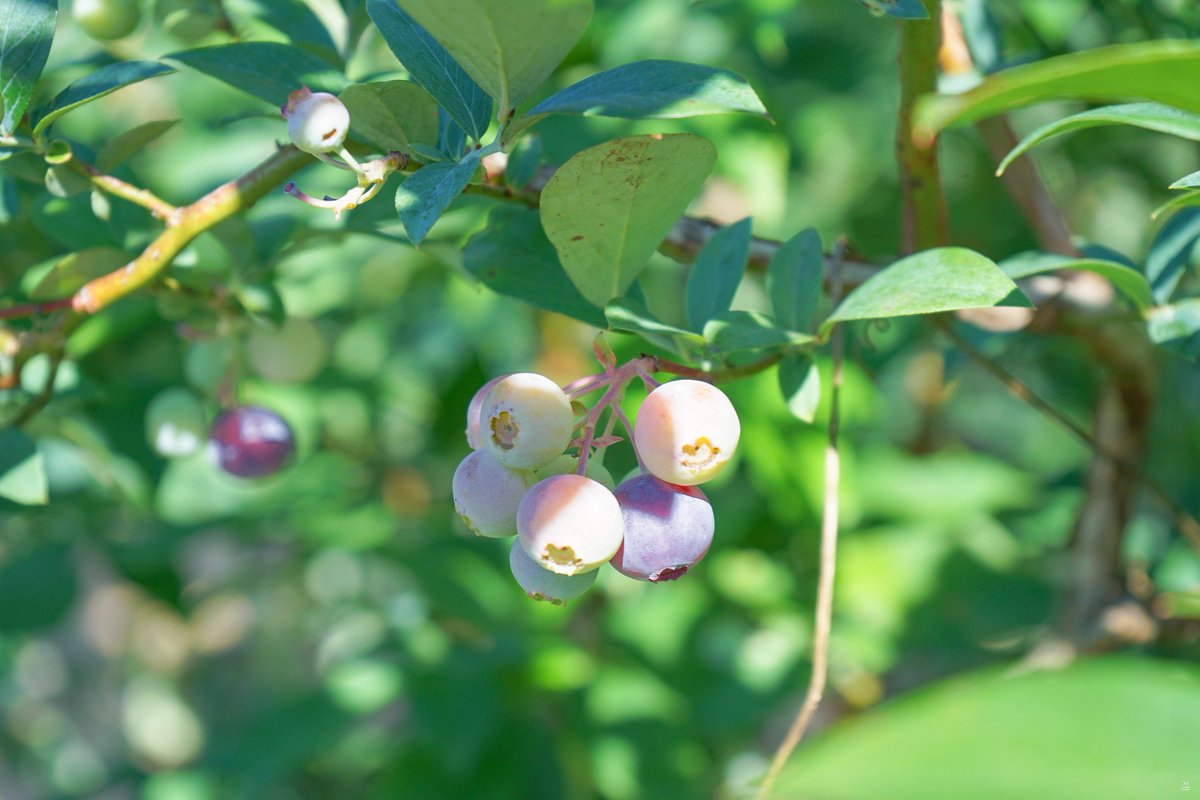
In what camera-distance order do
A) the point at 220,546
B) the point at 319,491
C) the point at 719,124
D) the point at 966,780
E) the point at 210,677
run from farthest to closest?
the point at 210,677, the point at 220,546, the point at 319,491, the point at 719,124, the point at 966,780

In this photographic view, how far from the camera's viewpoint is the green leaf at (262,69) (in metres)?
0.58

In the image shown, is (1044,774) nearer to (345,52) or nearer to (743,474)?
(345,52)

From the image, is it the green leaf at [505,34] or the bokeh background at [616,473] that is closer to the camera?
the green leaf at [505,34]

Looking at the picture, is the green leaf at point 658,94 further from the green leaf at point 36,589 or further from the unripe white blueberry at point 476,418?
the green leaf at point 36,589

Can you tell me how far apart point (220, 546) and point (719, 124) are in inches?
57.3

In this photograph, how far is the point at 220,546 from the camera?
2.18 metres

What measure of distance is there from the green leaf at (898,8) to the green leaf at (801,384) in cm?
18

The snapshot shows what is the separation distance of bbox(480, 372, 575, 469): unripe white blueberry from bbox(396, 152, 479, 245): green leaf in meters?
0.08

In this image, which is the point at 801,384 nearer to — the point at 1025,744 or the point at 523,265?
the point at 523,265

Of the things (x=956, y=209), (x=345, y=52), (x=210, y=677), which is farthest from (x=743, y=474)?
(x=210, y=677)

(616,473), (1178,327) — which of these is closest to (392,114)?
(1178,327)

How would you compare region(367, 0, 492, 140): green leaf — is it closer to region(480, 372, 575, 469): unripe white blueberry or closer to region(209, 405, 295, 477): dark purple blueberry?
region(480, 372, 575, 469): unripe white blueberry

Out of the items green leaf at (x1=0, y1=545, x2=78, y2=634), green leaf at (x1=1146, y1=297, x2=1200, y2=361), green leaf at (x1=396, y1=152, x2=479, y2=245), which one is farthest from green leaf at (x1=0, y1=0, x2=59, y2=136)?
green leaf at (x1=0, y1=545, x2=78, y2=634)

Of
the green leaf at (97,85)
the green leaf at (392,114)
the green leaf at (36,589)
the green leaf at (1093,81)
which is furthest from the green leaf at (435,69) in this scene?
the green leaf at (36,589)
